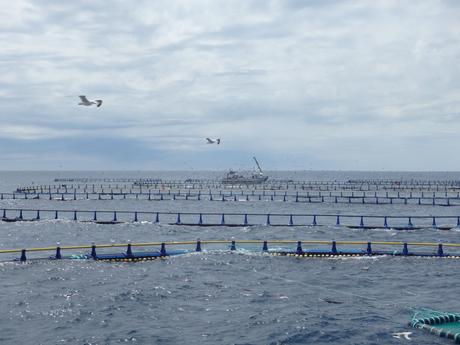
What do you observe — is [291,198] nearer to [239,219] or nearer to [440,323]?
[239,219]

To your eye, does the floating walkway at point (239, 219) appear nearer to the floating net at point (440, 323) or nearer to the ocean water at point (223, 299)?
the ocean water at point (223, 299)

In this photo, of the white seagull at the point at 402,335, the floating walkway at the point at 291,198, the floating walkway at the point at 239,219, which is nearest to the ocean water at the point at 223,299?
the white seagull at the point at 402,335

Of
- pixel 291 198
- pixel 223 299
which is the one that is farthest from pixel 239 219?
pixel 291 198

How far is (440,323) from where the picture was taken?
2581cm

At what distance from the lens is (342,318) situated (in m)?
27.5

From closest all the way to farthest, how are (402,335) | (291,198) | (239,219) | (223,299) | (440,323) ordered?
(402,335)
(440,323)
(223,299)
(239,219)
(291,198)

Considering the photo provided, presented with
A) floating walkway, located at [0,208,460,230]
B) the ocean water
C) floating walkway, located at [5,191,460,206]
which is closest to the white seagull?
the ocean water

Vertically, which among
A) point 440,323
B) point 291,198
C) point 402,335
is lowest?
point 402,335

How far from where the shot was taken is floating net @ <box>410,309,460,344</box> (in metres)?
24.1

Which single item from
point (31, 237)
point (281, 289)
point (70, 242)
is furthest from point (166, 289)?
point (31, 237)

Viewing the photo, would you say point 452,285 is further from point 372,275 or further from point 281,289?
point 281,289

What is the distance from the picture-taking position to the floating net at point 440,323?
24.1m

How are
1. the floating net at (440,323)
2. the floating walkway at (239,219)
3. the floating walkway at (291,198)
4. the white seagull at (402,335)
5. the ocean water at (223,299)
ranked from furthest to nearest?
the floating walkway at (291,198) < the floating walkway at (239,219) < the ocean water at (223,299) < the white seagull at (402,335) < the floating net at (440,323)

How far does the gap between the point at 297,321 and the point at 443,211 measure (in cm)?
7520
